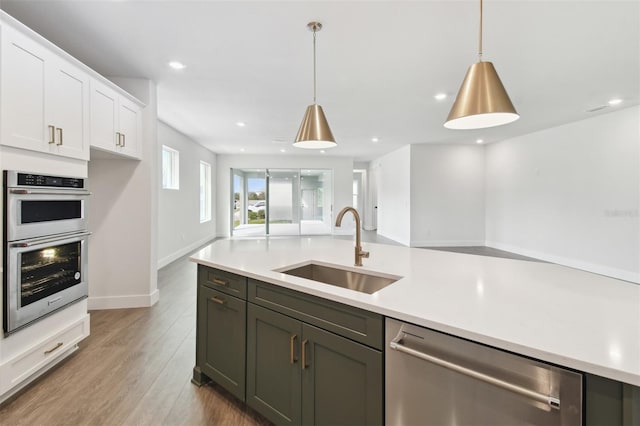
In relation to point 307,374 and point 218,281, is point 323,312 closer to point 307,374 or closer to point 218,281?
point 307,374

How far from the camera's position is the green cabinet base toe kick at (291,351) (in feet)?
3.68

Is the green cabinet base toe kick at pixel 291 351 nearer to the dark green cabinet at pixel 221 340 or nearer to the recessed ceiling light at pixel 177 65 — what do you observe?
the dark green cabinet at pixel 221 340

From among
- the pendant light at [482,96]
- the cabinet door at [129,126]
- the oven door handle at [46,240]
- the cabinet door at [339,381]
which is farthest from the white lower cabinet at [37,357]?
the pendant light at [482,96]

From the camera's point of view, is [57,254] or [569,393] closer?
[569,393]

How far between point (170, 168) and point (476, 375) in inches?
240

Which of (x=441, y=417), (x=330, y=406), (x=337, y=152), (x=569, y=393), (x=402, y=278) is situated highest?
(x=337, y=152)

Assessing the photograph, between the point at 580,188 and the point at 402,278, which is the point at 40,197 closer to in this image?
the point at 402,278

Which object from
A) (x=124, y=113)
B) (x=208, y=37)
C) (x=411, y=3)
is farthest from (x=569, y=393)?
(x=124, y=113)

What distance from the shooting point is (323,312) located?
Answer: 1.24 metres

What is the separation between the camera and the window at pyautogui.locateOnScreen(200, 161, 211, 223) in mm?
7699

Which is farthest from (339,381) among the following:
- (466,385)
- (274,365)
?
(466,385)

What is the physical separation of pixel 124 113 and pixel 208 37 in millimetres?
1259

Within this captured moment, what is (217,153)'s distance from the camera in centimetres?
852

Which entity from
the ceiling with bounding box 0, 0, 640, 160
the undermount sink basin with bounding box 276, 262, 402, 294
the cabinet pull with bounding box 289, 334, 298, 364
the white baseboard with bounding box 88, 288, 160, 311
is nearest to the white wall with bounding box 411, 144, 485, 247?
the ceiling with bounding box 0, 0, 640, 160
